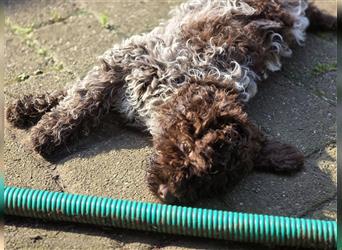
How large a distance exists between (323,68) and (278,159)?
1.42m

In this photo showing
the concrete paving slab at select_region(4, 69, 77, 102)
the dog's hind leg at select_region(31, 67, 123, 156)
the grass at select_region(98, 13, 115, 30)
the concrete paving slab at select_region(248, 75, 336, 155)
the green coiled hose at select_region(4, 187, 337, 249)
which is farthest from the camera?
the grass at select_region(98, 13, 115, 30)

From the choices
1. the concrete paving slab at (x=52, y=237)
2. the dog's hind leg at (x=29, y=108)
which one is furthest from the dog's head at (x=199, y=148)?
the dog's hind leg at (x=29, y=108)

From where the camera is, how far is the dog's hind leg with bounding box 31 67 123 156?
3924 mm

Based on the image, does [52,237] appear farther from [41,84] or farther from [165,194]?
[41,84]

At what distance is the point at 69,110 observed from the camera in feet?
13.4

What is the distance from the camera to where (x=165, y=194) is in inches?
132

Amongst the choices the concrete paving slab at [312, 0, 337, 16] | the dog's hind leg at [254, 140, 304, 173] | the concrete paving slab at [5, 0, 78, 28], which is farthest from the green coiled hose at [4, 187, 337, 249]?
the concrete paving slab at [312, 0, 337, 16]

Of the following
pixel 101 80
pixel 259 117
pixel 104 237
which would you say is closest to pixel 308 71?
pixel 259 117

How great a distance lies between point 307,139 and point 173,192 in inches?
49.6

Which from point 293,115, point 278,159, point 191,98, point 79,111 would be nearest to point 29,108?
point 79,111

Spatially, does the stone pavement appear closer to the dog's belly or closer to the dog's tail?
the dog's tail

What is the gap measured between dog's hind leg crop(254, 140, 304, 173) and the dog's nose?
0.68 m

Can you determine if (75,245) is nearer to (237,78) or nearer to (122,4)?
(237,78)

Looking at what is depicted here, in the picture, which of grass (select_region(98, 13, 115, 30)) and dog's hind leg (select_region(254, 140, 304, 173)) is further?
grass (select_region(98, 13, 115, 30))
